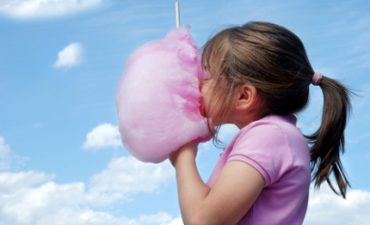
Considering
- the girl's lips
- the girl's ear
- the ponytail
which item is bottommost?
the ponytail

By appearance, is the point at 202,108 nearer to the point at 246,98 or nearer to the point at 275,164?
the point at 246,98

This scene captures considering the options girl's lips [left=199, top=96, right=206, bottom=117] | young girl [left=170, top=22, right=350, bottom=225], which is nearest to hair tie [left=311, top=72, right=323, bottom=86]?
young girl [left=170, top=22, right=350, bottom=225]

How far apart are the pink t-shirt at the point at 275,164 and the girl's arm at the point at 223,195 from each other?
1.8 inches

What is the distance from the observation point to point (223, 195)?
3.15 m

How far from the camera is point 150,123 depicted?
3.42m

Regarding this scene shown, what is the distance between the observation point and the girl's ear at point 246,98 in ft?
11.1

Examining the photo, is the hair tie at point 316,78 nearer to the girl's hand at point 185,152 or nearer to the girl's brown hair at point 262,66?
the girl's brown hair at point 262,66

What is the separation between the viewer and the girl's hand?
3363 millimetres

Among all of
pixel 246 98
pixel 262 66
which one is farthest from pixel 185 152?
pixel 262 66

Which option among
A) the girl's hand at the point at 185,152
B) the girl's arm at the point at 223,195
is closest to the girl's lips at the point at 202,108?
the girl's hand at the point at 185,152

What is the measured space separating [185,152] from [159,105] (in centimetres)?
20

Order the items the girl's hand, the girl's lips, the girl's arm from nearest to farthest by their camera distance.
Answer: the girl's arm, the girl's hand, the girl's lips

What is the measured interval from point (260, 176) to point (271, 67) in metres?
0.45

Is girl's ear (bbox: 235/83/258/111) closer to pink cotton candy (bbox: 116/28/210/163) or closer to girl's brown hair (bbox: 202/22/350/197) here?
girl's brown hair (bbox: 202/22/350/197)
